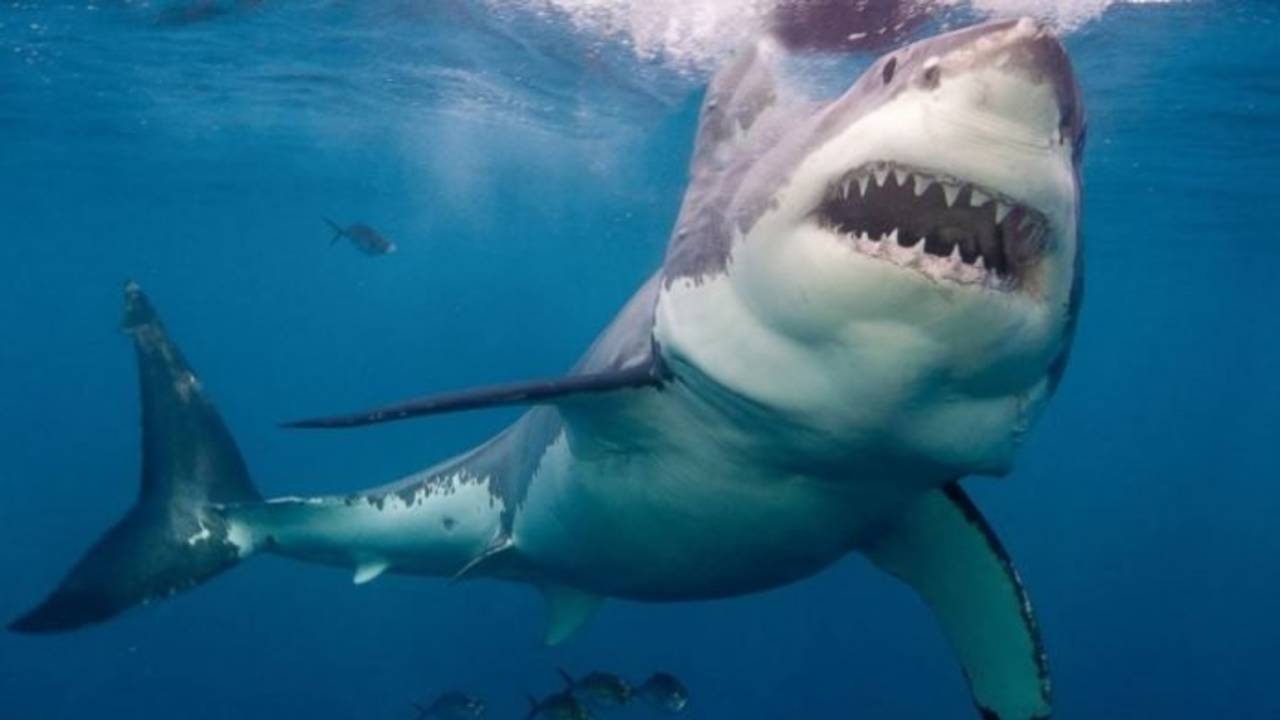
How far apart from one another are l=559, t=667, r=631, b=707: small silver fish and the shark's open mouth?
21.9 feet

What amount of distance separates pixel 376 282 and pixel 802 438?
121250 mm

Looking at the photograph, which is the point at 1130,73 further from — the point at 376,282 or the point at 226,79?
the point at 376,282

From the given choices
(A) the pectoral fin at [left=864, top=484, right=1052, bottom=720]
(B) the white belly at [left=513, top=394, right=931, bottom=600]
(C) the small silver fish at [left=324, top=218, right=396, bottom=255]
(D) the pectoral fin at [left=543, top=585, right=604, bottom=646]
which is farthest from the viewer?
(C) the small silver fish at [left=324, top=218, right=396, bottom=255]

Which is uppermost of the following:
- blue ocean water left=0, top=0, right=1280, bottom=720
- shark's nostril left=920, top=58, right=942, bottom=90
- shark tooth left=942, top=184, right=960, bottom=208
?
shark's nostril left=920, top=58, right=942, bottom=90

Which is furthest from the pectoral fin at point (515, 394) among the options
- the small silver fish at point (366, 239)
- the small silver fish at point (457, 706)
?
the small silver fish at point (366, 239)

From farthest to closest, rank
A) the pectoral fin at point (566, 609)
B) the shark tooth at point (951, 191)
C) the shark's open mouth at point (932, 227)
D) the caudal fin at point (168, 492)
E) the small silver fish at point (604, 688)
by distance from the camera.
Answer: the small silver fish at point (604, 688) → the pectoral fin at point (566, 609) → the caudal fin at point (168, 492) → the shark's open mouth at point (932, 227) → the shark tooth at point (951, 191)

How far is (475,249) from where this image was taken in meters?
70.6

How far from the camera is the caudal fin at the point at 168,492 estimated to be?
686 centimetres

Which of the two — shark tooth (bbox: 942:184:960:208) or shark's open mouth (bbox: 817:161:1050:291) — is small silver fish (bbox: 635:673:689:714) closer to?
shark's open mouth (bbox: 817:161:1050:291)

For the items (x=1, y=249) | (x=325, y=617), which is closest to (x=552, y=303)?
(x=1, y=249)

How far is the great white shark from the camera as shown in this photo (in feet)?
8.82

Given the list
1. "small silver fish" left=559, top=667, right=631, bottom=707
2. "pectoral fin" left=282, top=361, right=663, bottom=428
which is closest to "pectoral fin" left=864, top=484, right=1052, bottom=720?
"pectoral fin" left=282, top=361, right=663, bottom=428

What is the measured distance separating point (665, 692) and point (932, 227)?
7.23 m

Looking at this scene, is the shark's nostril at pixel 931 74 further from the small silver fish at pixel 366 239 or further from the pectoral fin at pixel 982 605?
the small silver fish at pixel 366 239
